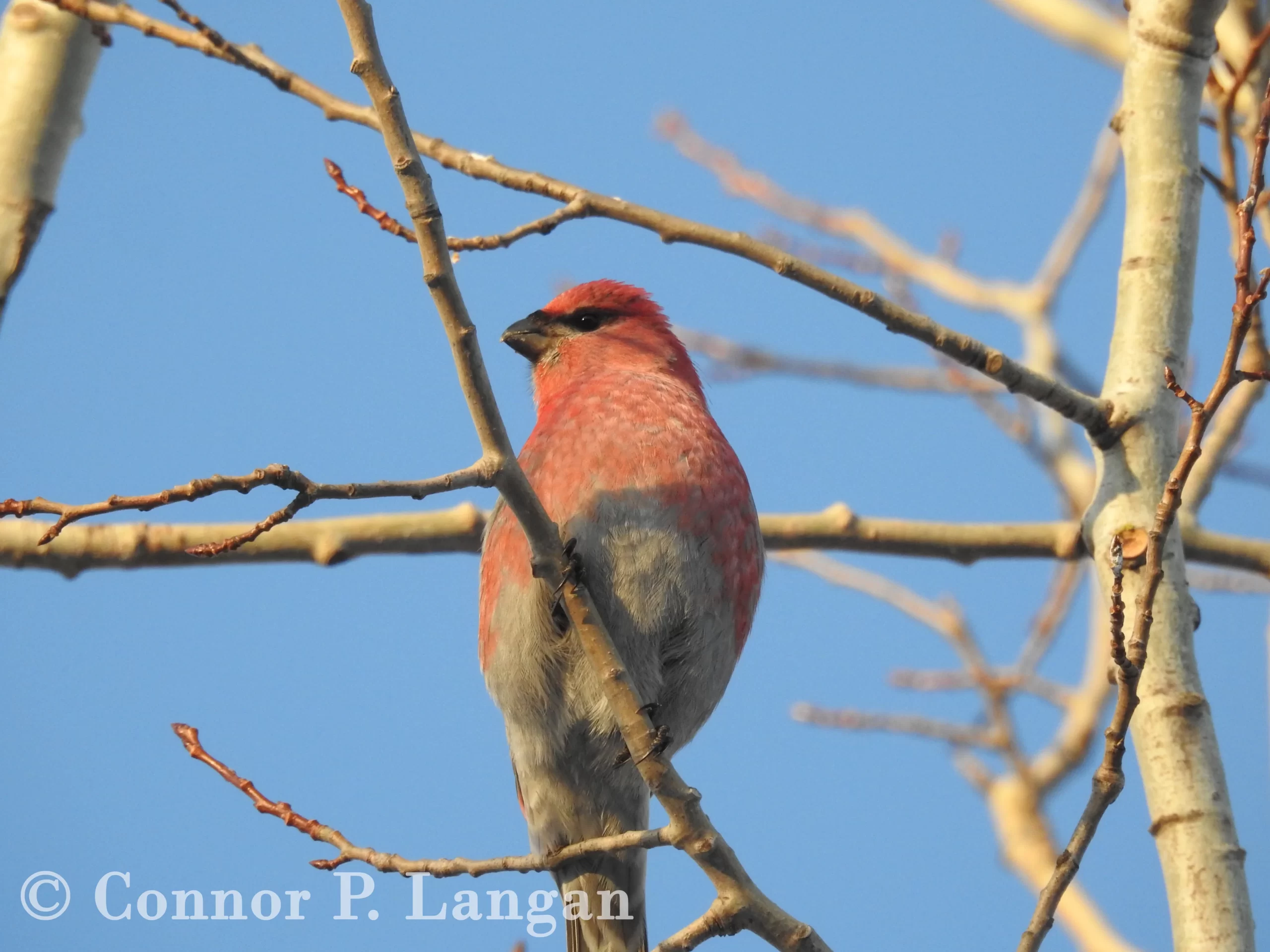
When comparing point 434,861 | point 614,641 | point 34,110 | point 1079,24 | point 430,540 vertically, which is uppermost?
point 1079,24

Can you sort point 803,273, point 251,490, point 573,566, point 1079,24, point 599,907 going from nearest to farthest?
1. point 251,490
2. point 573,566
3. point 803,273
4. point 599,907
5. point 1079,24

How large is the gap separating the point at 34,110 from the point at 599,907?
249 centimetres

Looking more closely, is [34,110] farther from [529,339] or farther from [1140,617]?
[1140,617]

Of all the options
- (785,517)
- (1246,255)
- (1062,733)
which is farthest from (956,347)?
(1062,733)

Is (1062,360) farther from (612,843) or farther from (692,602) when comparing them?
(612,843)

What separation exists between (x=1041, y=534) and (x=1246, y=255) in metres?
1.70

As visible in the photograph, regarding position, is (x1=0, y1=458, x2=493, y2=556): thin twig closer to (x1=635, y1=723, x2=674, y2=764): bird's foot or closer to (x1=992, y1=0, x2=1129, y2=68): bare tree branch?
(x1=635, y1=723, x2=674, y2=764): bird's foot

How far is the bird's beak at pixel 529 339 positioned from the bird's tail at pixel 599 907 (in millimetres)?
1686

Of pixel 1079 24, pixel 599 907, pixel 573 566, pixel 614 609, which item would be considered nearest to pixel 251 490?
pixel 573 566

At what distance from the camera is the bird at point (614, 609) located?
3340mm

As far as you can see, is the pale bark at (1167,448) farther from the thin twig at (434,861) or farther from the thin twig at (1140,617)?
the thin twig at (434,861)

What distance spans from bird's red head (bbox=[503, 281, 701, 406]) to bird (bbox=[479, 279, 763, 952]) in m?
0.47

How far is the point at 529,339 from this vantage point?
444 cm

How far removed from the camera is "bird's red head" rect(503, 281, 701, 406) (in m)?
4.34
